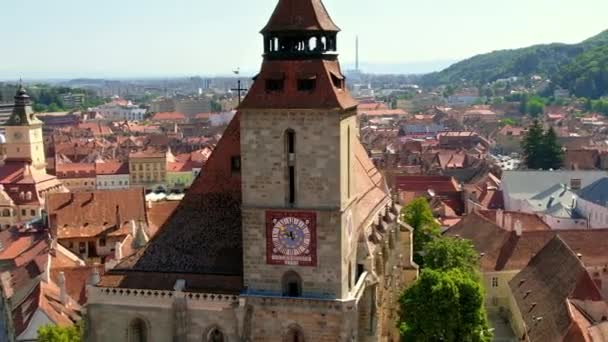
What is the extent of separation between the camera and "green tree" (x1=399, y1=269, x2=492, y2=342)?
1770 inches

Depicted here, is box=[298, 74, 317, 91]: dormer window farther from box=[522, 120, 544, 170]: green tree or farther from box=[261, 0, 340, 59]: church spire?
box=[522, 120, 544, 170]: green tree

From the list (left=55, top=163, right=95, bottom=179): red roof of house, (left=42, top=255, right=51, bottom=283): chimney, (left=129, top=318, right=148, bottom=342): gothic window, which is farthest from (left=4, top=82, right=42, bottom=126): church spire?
(left=129, top=318, right=148, bottom=342): gothic window

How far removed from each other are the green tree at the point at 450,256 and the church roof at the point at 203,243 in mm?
23196

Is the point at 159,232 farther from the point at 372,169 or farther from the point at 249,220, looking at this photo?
the point at 372,169

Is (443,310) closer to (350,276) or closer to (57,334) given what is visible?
(350,276)

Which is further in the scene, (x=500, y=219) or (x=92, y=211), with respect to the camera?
(x=500, y=219)

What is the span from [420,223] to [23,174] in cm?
5861

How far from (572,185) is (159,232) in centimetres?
7158

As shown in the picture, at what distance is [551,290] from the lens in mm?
53656

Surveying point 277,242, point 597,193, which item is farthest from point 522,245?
point 277,242

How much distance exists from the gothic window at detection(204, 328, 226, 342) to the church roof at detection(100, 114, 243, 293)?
6.62 feet

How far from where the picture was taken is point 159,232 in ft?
132

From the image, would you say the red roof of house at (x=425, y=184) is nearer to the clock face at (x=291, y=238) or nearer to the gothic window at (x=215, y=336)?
the gothic window at (x=215, y=336)

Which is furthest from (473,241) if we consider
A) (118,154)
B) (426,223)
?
(118,154)
